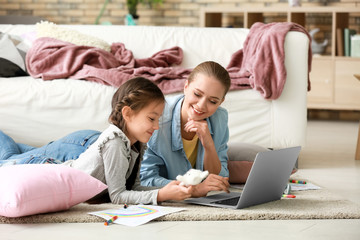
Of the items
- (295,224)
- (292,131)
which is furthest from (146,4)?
(295,224)

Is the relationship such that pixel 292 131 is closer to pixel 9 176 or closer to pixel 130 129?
pixel 130 129

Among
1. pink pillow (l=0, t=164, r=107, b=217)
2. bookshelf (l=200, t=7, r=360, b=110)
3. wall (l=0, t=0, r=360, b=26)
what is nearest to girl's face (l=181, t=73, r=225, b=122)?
pink pillow (l=0, t=164, r=107, b=217)

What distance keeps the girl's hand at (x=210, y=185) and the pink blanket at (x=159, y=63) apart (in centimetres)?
117

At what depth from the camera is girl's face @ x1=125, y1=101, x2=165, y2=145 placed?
211 centimetres

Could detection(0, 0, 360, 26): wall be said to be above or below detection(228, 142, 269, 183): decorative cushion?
above

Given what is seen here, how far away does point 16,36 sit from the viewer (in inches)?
155

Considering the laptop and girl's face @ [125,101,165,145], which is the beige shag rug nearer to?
the laptop

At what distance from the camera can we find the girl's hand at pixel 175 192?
198 cm

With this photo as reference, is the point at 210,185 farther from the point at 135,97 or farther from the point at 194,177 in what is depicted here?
the point at 135,97

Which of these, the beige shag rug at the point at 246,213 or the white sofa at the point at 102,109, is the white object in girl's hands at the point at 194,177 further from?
the white sofa at the point at 102,109

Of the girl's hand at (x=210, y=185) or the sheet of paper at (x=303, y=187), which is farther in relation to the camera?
the sheet of paper at (x=303, y=187)

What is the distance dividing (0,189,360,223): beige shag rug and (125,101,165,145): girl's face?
0.25 m

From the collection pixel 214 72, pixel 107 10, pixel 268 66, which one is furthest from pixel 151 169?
pixel 107 10

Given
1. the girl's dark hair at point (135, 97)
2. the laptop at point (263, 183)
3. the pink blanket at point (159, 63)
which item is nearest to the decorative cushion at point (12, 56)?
the pink blanket at point (159, 63)
